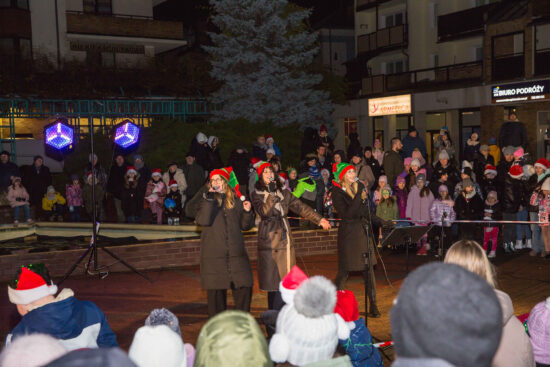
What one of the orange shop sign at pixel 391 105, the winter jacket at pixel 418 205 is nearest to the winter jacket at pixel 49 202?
the winter jacket at pixel 418 205

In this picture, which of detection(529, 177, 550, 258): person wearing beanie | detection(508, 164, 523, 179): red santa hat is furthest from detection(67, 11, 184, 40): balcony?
detection(529, 177, 550, 258): person wearing beanie

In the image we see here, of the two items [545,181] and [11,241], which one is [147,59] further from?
[545,181]

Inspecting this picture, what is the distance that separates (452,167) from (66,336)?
456 inches

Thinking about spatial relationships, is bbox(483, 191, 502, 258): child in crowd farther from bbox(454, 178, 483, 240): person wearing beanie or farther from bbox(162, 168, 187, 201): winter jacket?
bbox(162, 168, 187, 201): winter jacket

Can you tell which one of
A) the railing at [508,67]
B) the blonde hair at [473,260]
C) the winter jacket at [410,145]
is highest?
the railing at [508,67]

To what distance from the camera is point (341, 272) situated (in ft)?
28.1

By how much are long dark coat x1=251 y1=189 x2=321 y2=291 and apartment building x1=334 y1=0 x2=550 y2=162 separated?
20.8m

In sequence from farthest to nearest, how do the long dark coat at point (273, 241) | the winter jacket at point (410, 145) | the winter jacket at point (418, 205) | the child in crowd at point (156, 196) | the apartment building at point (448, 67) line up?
the apartment building at point (448, 67)
the winter jacket at point (410, 145)
the child in crowd at point (156, 196)
the winter jacket at point (418, 205)
the long dark coat at point (273, 241)

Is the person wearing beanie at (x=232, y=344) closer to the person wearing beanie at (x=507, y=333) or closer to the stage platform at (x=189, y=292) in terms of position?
the person wearing beanie at (x=507, y=333)

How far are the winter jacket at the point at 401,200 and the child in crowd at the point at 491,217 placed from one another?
1900 mm

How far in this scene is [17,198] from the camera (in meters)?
16.6

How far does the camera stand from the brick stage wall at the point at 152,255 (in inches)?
442

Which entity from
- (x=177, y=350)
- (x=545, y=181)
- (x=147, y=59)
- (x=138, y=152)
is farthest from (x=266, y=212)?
(x=147, y=59)

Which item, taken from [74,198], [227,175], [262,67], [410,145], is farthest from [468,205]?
[262,67]
